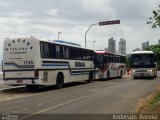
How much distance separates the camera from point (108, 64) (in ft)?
141

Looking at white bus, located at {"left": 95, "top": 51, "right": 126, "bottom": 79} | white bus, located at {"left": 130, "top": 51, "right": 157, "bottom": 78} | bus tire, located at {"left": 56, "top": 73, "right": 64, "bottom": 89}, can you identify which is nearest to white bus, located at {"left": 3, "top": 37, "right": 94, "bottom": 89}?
bus tire, located at {"left": 56, "top": 73, "right": 64, "bottom": 89}

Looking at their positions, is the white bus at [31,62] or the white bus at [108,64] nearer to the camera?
the white bus at [31,62]

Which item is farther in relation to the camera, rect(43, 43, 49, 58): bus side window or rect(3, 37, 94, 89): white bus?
rect(43, 43, 49, 58): bus side window

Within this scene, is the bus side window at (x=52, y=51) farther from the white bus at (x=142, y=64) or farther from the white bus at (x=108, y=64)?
the white bus at (x=142, y=64)

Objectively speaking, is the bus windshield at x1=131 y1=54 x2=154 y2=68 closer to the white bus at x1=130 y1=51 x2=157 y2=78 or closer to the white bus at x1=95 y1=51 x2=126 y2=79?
the white bus at x1=130 y1=51 x2=157 y2=78

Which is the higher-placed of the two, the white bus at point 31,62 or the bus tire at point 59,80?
the white bus at point 31,62

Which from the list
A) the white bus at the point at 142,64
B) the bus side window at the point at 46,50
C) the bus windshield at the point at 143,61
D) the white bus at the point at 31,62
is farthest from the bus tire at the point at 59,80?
the bus windshield at the point at 143,61

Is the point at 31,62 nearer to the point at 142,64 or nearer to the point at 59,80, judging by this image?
the point at 59,80

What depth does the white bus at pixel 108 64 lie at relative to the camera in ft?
134

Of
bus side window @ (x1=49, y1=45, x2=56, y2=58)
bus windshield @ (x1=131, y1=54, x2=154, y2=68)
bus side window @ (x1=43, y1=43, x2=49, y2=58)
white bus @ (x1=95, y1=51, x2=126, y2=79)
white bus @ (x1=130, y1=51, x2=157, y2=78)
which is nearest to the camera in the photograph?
bus side window @ (x1=43, y1=43, x2=49, y2=58)

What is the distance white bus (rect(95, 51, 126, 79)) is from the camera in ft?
134

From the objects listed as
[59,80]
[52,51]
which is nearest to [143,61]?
[59,80]

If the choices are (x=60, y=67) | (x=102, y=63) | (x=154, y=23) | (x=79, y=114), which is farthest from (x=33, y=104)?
(x=102, y=63)

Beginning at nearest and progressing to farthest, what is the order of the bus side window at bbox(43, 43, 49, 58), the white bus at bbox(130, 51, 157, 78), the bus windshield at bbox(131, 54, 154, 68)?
the bus side window at bbox(43, 43, 49, 58)
the white bus at bbox(130, 51, 157, 78)
the bus windshield at bbox(131, 54, 154, 68)
